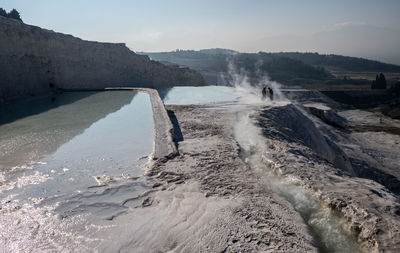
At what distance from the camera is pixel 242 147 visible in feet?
15.8

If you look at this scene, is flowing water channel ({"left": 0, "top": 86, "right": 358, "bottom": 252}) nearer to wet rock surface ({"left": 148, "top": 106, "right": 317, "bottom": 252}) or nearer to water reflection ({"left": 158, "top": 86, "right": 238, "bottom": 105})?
wet rock surface ({"left": 148, "top": 106, "right": 317, "bottom": 252})

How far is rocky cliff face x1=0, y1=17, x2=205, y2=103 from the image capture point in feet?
31.1

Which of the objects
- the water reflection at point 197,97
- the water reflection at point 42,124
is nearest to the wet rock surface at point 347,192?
the water reflection at point 197,97

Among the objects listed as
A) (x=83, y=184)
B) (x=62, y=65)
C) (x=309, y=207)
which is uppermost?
(x=62, y=65)

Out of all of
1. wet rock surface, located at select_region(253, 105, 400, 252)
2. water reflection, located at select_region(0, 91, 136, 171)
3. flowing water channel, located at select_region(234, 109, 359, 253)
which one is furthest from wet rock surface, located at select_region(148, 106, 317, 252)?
water reflection, located at select_region(0, 91, 136, 171)

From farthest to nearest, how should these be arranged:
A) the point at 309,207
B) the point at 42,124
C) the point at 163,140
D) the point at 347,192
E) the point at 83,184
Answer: the point at 42,124 → the point at 163,140 → the point at 83,184 → the point at 347,192 → the point at 309,207

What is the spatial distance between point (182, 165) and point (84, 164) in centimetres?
140

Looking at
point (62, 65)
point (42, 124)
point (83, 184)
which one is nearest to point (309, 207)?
point (83, 184)

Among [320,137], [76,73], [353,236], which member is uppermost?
[76,73]

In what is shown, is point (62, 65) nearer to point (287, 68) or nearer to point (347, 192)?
point (347, 192)

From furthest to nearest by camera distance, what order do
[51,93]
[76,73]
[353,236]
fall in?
[76,73] → [51,93] → [353,236]

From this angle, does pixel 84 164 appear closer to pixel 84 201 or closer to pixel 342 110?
pixel 84 201

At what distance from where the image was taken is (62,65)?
1313 centimetres

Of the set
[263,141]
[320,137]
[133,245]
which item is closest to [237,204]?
[133,245]
